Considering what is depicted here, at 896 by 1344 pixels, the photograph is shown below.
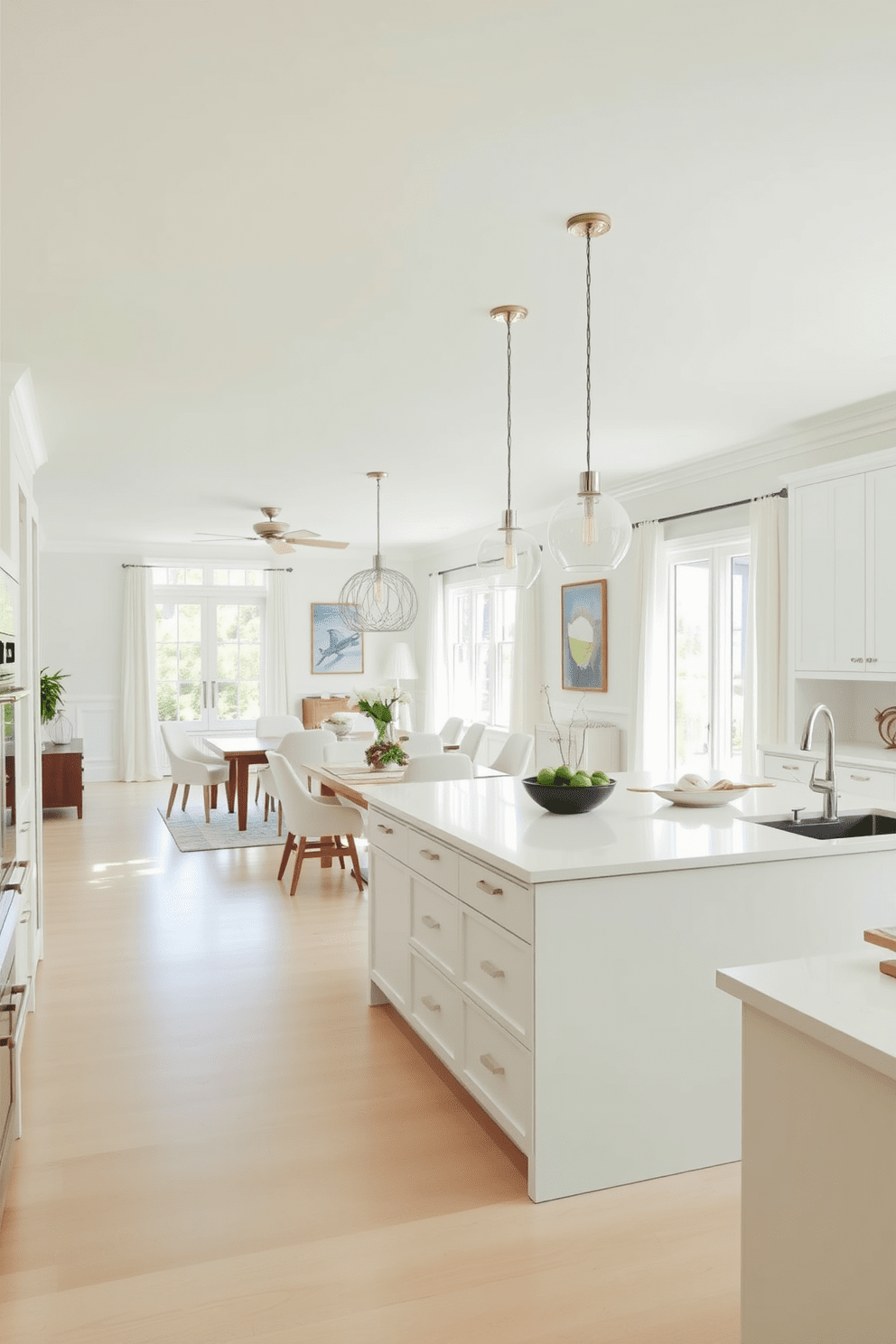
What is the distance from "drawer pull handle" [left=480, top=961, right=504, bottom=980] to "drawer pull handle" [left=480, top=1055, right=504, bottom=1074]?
0.22 metres

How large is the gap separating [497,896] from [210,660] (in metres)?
9.11

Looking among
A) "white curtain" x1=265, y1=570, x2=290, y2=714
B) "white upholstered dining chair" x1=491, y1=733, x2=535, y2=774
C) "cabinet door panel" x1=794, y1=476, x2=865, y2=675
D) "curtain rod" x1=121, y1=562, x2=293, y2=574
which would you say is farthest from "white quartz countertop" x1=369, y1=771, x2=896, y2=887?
"curtain rod" x1=121, y1=562, x2=293, y2=574

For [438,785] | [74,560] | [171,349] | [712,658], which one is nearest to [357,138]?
[171,349]

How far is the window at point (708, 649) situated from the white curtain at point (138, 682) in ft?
19.9

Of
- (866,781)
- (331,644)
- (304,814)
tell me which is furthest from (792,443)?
(331,644)

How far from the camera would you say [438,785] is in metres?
3.86

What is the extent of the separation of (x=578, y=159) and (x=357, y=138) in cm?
57

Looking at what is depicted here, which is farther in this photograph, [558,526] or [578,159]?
→ [558,526]

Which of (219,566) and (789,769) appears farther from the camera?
(219,566)

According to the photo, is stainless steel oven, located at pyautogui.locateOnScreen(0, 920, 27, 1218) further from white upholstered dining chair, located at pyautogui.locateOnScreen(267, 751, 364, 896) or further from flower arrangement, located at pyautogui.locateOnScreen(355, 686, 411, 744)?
flower arrangement, located at pyautogui.locateOnScreen(355, 686, 411, 744)

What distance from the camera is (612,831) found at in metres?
2.85

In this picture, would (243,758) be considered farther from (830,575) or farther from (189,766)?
(830,575)

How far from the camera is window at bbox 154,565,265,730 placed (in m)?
11.0

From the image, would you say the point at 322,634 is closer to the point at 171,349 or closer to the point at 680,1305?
the point at 171,349
